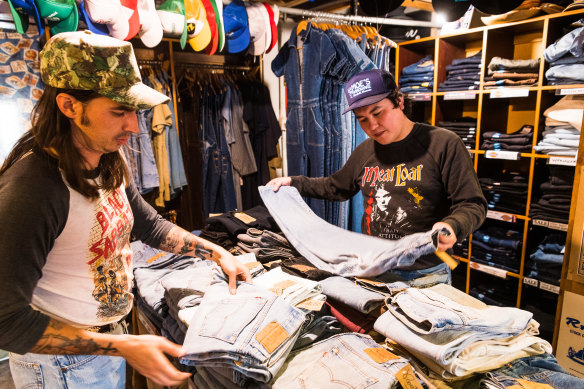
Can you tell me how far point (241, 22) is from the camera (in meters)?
2.87

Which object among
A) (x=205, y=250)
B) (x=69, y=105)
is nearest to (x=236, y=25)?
(x=205, y=250)

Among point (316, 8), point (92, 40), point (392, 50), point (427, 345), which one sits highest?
point (316, 8)

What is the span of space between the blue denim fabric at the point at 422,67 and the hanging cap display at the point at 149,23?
91.4 inches

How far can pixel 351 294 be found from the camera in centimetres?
121

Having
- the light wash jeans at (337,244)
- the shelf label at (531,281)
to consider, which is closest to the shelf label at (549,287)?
the shelf label at (531,281)

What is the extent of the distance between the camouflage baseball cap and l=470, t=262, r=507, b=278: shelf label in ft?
10.3

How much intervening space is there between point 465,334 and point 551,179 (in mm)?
2488

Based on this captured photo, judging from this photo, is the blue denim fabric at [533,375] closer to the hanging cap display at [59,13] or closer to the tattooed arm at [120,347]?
the tattooed arm at [120,347]

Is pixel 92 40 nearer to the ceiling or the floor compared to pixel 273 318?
nearer to the ceiling

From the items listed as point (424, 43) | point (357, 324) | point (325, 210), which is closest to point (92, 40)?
point (357, 324)

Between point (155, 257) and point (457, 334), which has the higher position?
point (457, 334)

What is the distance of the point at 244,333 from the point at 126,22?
85.7 inches

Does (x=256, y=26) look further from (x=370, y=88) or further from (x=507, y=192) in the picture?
(x=507, y=192)

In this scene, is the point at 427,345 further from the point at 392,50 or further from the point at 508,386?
the point at 392,50
